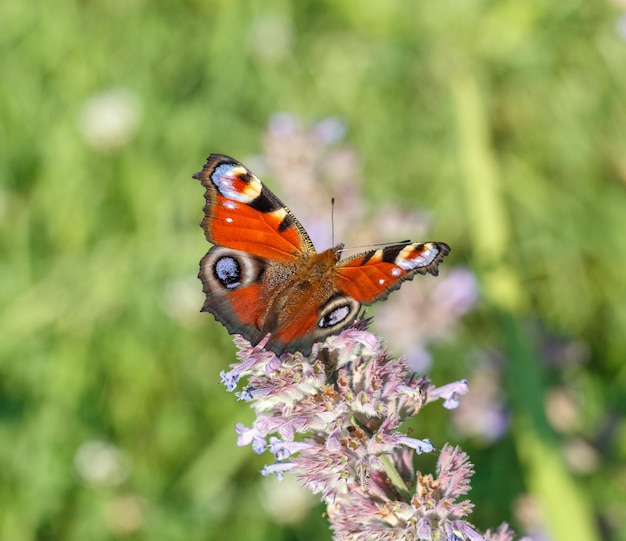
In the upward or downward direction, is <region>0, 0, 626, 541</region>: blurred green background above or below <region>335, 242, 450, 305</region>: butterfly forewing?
above

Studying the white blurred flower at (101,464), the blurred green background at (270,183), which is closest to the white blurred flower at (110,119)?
the blurred green background at (270,183)

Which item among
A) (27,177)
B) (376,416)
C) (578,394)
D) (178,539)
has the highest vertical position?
(27,177)

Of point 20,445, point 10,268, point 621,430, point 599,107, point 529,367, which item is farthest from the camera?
point 599,107

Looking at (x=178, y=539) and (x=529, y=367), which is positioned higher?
(x=529, y=367)

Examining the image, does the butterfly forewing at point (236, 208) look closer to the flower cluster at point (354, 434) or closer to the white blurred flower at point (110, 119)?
the flower cluster at point (354, 434)

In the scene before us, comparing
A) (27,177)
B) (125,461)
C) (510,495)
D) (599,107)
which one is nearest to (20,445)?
(125,461)

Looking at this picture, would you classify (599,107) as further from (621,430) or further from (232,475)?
(232,475)

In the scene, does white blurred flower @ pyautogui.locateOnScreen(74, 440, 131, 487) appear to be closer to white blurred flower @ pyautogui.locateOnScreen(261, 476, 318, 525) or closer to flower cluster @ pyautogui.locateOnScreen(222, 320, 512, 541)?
white blurred flower @ pyautogui.locateOnScreen(261, 476, 318, 525)

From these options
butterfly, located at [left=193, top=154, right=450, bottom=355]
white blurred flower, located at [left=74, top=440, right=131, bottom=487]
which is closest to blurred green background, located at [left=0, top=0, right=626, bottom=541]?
white blurred flower, located at [left=74, top=440, right=131, bottom=487]
